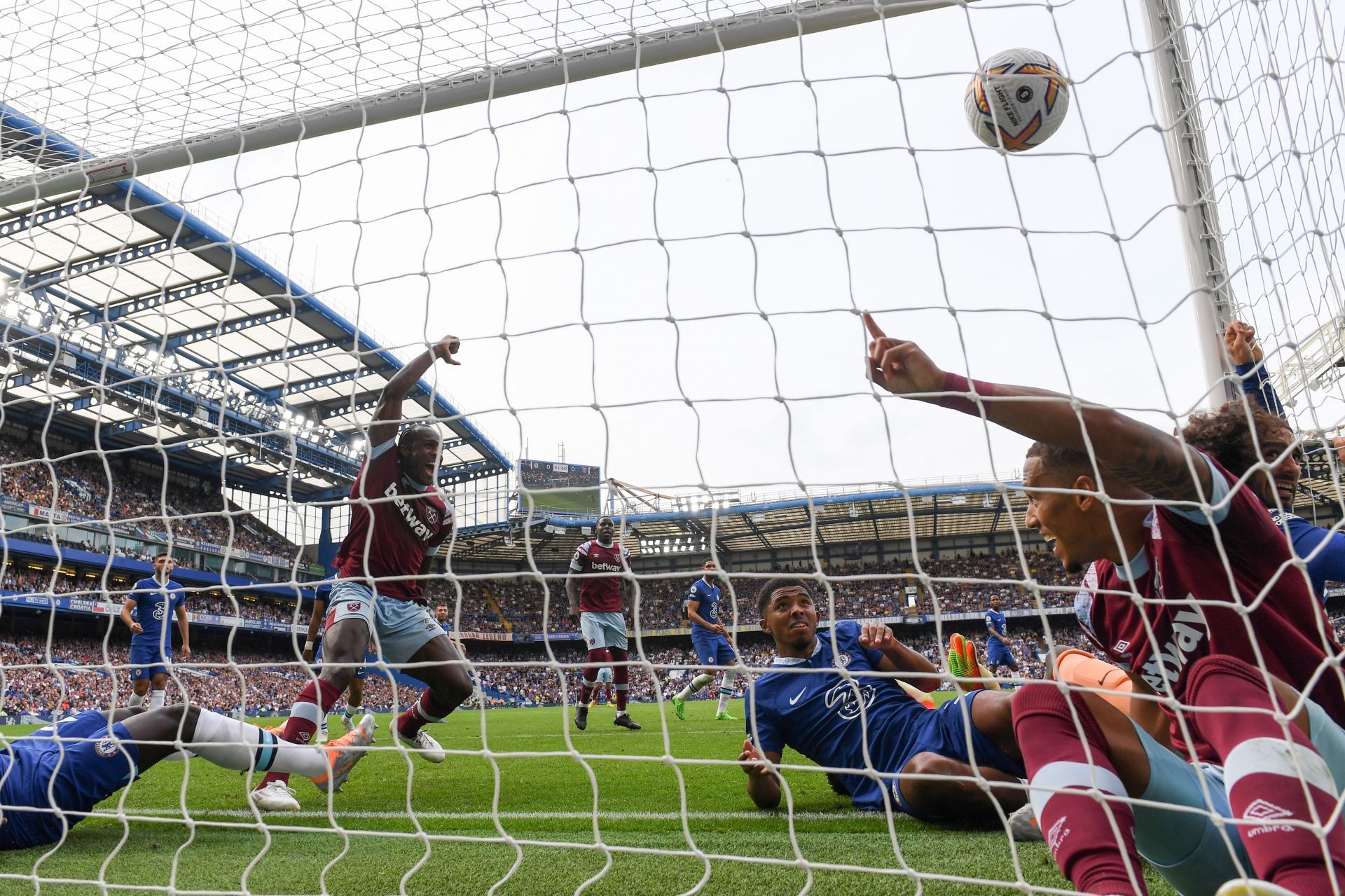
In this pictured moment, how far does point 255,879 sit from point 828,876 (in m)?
1.60

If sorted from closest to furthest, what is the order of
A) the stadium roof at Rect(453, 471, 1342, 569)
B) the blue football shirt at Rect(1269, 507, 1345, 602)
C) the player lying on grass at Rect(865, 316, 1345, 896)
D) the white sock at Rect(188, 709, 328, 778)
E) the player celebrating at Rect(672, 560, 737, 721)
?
1. the player lying on grass at Rect(865, 316, 1345, 896)
2. the white sock at Rect(188, 709, 328, 778)
3. the blue football shirt at Rect(1269, 507, 1345, 602)
4. the player celebrating at Rect(672, 560, 737, 721)
5. the stadium roof at Rect(453, 471, 1342, 569)

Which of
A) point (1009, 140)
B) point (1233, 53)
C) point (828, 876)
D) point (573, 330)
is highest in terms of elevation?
point (1233, 53)

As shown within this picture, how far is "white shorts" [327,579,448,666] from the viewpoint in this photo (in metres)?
4.04

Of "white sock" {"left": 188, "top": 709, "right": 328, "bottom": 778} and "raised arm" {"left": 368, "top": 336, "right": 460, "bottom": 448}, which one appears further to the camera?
"raised arm" {"left": 368, "top": 336, "right": 460, "bottom": 448}

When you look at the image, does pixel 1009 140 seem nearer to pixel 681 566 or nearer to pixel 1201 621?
pixel 1201 621

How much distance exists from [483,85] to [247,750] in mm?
2586

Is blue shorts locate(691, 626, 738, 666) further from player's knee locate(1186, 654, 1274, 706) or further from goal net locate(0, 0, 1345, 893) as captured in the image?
player's knee locate(1186, 654, 1274, 706)

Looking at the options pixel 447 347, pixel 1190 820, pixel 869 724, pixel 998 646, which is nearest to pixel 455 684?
pixel 447 347

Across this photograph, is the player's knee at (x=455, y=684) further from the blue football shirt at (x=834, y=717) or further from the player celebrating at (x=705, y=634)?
the player celebrating at (x=705, y=634)

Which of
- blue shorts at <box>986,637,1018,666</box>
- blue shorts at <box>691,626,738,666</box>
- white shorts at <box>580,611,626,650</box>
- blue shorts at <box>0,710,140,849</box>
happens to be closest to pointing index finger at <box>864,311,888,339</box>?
blue shorts at <box>0,710,140,849</box>

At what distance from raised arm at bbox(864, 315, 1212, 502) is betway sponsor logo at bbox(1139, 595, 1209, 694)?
0.27 m

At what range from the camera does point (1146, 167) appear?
2.53 m

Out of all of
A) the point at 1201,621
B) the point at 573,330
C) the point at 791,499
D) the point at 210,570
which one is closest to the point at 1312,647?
the point at 1201,621

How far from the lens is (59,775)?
2773 mm
